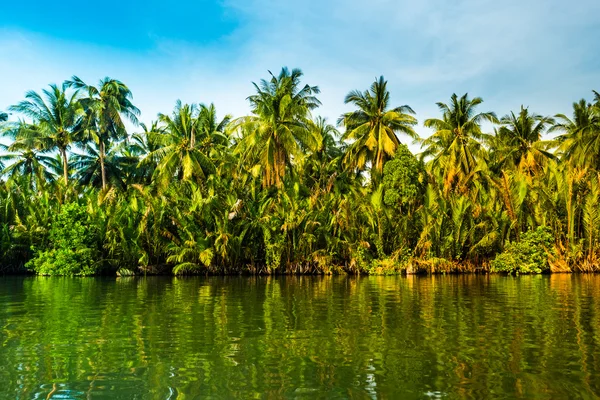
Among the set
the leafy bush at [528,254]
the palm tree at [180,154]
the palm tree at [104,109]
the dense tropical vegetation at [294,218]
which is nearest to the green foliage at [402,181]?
the dense tropical vegetation at [294,218]

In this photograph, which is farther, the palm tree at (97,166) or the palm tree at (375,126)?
the palm tree at (97,166)

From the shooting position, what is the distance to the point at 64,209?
28609mm

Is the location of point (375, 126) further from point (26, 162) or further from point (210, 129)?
point (26, 162)

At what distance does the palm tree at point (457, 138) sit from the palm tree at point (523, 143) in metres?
1.87

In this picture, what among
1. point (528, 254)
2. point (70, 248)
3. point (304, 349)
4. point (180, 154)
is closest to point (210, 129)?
point (180, 154)

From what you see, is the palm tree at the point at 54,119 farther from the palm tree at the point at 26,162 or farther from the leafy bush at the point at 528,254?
the leafy bush at the point at 528,254

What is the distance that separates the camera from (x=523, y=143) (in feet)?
135

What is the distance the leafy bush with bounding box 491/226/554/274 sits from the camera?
87.1 feet

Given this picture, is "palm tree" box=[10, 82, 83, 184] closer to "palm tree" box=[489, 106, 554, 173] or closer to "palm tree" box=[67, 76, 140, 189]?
"palm tree" box=[67, 76, 140, 189]

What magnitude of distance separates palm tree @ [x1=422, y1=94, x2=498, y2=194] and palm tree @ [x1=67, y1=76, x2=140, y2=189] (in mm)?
24377

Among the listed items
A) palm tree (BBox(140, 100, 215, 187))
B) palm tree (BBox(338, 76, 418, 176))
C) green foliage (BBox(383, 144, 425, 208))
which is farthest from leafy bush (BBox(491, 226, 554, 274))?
palm tree (BBox(140, 100, 215, 187))

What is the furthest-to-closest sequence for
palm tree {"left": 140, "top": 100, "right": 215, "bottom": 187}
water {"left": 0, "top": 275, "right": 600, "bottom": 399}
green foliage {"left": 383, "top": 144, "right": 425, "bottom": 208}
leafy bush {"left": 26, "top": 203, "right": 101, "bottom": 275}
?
palm tree {"left": 140, "top": 100, "right": 215, "bottom": 187} → green foliage {"left": 383, "top": 144, "right": 425, "bottom": 208} → leafy bush {"left": 26, "top": 203, "right": 101, "bottom": 275} → water {"left": 0, "top": 275, "right": 600, "bottom": 399}

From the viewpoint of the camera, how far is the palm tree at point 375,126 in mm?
36656

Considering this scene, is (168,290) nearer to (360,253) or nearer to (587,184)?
(360,253)
